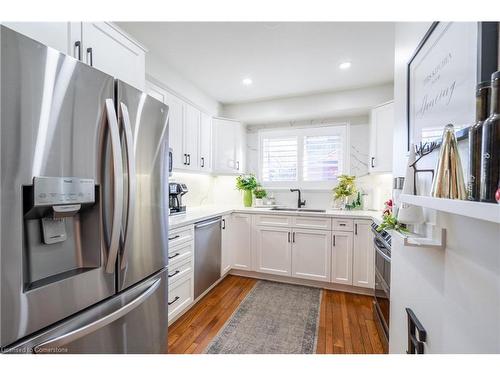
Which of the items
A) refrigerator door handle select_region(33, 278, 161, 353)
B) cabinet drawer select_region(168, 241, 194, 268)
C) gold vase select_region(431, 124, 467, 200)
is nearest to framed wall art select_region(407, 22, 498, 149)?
gold vase select_region(431, 124, 467, 200)

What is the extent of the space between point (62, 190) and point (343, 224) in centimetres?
251

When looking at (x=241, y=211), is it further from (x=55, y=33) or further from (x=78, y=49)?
(x=55, y=33)

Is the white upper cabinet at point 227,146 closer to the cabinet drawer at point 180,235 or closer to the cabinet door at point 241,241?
the cabinet door at point 241,241

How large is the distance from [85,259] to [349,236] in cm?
244

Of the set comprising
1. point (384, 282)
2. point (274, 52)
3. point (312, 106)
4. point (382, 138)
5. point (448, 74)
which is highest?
point (274, 52)

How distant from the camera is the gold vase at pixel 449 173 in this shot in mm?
596

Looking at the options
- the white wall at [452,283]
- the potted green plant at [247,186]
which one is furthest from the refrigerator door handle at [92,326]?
the potted green plant at [247,186]

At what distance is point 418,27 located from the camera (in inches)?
41.0

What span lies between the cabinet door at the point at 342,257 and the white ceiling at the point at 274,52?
1858mm

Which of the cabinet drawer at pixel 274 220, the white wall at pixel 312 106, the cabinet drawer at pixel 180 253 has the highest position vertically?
the white wall at pixel 312 106

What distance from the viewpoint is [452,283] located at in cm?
72

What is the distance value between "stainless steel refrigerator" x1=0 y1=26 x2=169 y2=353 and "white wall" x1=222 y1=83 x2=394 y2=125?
7.87 ft


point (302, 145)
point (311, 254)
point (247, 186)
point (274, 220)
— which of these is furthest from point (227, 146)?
point (311, 254)

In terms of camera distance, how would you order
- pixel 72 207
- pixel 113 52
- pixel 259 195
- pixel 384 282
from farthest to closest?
pixel 259 195, pixel 384 282, pixel 113 52, pixel 72 207
